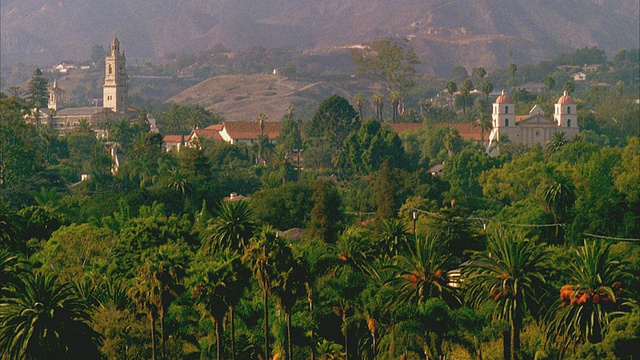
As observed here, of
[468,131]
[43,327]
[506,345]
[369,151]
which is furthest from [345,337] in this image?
[468,131]

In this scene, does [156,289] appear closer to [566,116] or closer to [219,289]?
[219,289]

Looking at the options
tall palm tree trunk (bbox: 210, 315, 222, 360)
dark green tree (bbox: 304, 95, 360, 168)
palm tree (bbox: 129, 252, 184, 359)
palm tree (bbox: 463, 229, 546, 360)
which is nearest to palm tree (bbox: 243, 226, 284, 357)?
tall palm tree trunk (bbox: 210, 315, 222, 360)

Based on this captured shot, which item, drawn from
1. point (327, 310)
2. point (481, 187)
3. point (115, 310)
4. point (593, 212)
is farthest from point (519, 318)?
point (481, 187)

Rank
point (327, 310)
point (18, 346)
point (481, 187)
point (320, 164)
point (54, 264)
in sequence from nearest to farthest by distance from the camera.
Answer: point (18, 346) < point (327, 310) < point (54, 264) < point (481, 187) < point (320, 164)

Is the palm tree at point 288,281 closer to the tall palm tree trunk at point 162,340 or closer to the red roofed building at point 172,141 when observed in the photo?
the tall palm tree trunk at point 162,340

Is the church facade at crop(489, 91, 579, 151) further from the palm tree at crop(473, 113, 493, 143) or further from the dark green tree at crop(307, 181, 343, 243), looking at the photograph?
the dark green tree at crop(307, 181, 343, 243)

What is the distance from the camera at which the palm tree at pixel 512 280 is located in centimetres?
5722

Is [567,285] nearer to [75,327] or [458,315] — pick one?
[458,315]

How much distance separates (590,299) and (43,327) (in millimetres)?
20752

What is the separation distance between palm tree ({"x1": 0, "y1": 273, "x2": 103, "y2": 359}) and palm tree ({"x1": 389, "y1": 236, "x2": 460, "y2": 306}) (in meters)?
16.1

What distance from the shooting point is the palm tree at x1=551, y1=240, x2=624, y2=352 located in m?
56.2

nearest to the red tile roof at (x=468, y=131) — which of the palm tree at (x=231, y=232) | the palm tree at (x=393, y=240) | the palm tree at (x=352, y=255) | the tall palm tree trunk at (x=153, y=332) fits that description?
the palm tree at (x=393, y=240)

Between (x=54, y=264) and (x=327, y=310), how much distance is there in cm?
1394

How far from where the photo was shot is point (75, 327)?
48938 mm
